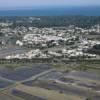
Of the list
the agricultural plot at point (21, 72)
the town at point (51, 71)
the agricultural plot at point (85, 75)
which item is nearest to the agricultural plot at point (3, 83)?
the town at point (51, 71)

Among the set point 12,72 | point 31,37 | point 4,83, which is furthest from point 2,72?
point 31,37

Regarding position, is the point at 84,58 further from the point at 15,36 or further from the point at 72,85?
the point at 15,36

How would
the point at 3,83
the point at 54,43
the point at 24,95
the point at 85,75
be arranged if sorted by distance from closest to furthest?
the point at 24,95 < the point at 3,83 < the point at 85,75 < the point at 54,43

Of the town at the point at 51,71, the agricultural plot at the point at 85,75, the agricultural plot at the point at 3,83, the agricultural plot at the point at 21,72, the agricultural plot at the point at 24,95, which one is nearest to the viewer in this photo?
the agricultural plot at the point at 24,95

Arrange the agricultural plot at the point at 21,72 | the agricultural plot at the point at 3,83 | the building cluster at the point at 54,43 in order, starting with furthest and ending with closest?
the building cluster at the point at 54,43
the agricultural plot at the point at 21,72
the agricultural plot at the point at 3,83

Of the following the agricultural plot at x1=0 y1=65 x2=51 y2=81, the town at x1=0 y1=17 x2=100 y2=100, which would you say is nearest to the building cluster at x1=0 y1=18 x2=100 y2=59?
the town at x1=0 y1=17 x2=100 y2=100

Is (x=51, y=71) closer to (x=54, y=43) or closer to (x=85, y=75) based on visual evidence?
(x=85, y=75)

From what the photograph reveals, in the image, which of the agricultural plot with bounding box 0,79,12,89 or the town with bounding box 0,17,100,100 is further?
the agricultural plot with bounding box 0,79,12,89

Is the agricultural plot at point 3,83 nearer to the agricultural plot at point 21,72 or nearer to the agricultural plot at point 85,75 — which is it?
the agricultural plot at point 21,72

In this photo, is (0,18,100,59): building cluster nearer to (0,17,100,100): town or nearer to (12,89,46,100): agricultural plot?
(0,17,100,100): town

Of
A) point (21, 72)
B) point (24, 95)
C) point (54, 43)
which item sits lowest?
point (24, 95)

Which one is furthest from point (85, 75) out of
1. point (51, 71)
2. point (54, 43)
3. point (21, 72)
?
point (54, 43)
